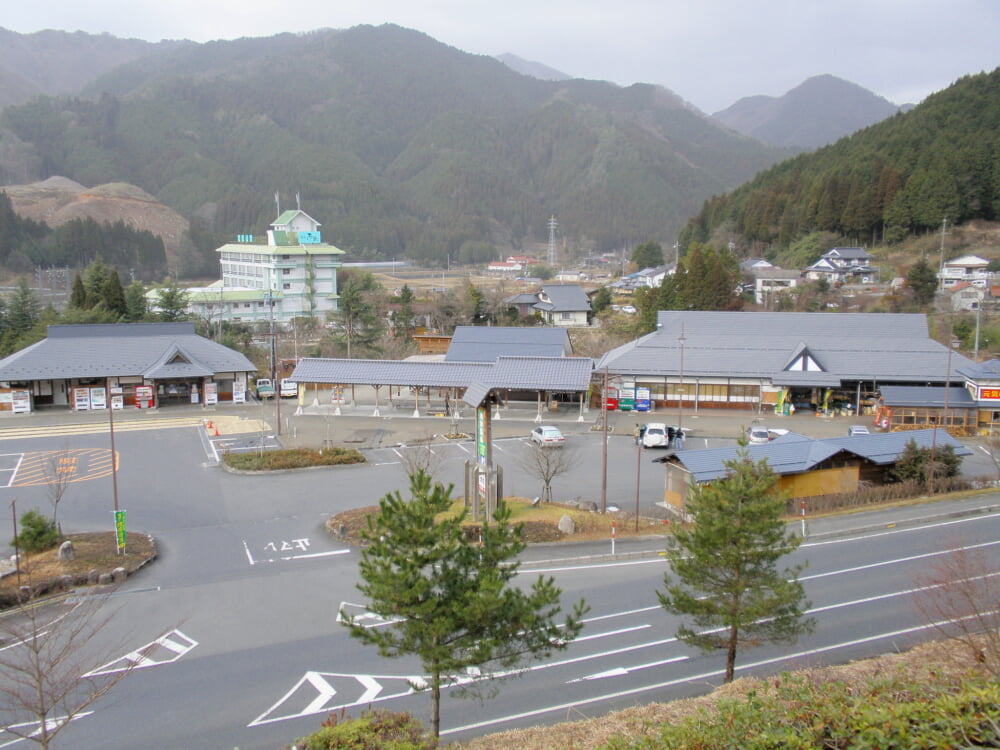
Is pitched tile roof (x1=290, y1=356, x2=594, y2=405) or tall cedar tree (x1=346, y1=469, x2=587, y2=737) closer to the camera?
tall cedar tree (x1=346, y1=469, x2=587, y2=737)

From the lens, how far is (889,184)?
5422 cm

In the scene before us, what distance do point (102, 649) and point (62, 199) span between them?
9992 cm

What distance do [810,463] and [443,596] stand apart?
12995 millimetres

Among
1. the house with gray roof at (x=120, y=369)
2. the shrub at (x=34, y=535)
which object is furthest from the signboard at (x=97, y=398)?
the shrub at (x=34, y=535)

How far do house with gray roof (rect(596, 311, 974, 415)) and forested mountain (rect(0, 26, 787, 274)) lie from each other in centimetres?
7016

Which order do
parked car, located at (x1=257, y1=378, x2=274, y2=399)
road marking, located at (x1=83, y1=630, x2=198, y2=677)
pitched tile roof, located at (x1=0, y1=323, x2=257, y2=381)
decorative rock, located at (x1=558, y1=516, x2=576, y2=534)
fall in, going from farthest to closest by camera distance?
1. parked car, located at (x1=257, y1=378, x2=274, y2=399)
2. pitched tile roof, located at (x1=0, y1=323, x2=257, y2=381)
3. decorative rock, located at (x1=558, y1=516, x2=576, y2=534)
4. road marking, located at (x1=83, y1=630, x2=198, y2=677)

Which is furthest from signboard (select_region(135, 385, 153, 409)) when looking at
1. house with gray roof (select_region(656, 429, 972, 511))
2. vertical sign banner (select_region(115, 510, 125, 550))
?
house with gray roof (select_region(656, 429, 972, 511))

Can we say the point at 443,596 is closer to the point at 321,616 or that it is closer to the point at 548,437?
the point at 321,616

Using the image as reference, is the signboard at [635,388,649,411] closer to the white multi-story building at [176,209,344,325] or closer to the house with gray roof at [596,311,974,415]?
the house with gray roof at [596,311,974,415]

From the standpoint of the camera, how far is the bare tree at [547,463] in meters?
18.6

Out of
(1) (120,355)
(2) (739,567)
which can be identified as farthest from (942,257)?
(1) (120,355)

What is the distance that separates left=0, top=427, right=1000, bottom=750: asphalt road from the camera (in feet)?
31.4

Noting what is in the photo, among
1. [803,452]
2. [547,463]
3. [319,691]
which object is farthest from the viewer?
[547,463]

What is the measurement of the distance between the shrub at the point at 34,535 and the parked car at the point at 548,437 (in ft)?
44.7
